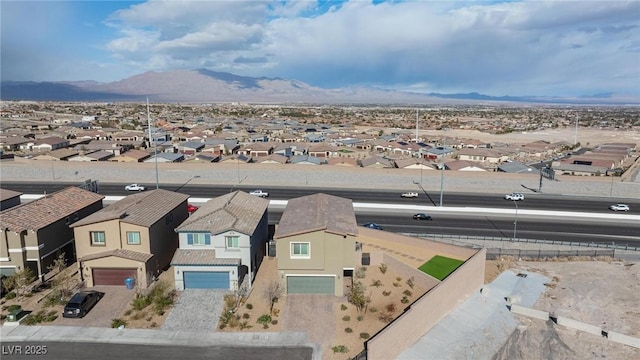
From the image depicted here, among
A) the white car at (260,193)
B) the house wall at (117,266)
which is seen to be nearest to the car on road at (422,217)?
the white car at (260,193)

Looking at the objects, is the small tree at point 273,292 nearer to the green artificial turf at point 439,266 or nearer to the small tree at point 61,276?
the green artificial turf at point 439,266

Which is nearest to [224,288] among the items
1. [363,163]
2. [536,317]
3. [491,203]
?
[536,317]

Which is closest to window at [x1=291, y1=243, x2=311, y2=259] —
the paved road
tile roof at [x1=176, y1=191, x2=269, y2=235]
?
tile roof at [x1=176, y1=191, x2=269, y2=235]

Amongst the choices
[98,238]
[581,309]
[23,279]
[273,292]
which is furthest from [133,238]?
[581,309]

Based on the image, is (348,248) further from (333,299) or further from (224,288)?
(224,288)

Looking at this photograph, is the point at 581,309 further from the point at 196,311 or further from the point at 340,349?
the point at 196,311

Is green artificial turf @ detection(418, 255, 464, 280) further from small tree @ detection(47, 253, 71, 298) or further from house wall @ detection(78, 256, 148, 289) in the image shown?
small tree @ detection(47, 253, 71, 298)
